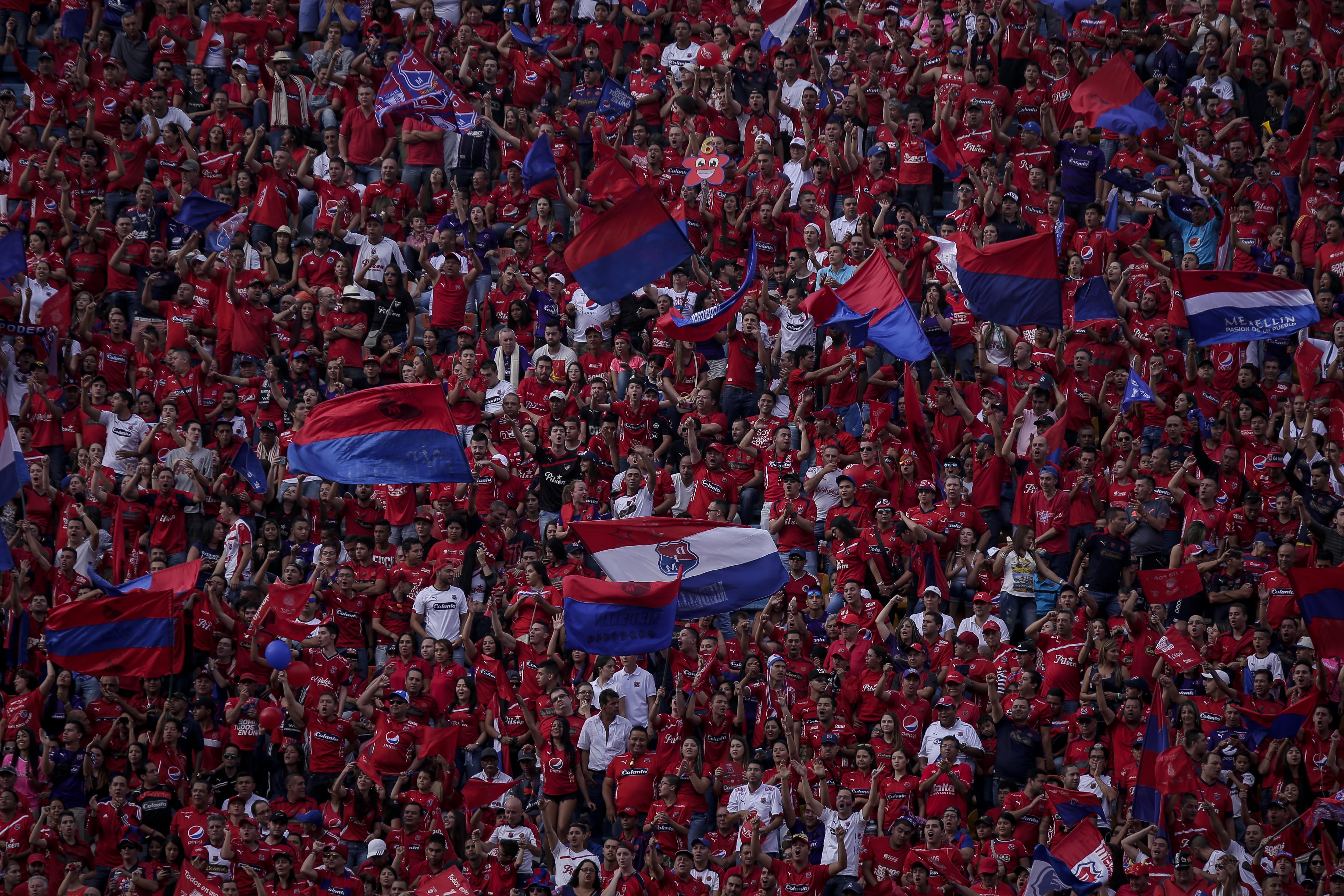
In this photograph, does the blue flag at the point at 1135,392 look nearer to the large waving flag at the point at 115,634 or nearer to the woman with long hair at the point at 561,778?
the woman with long hair at the point at 561,778

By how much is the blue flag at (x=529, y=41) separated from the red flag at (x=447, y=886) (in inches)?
400

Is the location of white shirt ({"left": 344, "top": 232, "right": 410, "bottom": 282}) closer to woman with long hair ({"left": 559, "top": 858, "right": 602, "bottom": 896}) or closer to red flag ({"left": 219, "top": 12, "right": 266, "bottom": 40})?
red flag ({"left": 219, "top": 12, "right": 266, "bottom": 40})

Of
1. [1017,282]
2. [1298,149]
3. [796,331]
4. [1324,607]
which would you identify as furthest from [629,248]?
[1298,149]

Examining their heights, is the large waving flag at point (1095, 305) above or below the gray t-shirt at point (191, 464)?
below

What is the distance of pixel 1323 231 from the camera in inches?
800

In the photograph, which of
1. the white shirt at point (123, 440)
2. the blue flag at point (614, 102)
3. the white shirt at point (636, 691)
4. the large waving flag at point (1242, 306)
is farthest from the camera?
the blue flag at point (614, 102)

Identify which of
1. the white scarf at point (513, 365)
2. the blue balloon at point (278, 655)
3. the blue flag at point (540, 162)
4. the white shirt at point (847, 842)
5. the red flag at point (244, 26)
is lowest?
the white shirt at point (847, 842)

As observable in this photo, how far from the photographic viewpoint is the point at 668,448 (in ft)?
63.1

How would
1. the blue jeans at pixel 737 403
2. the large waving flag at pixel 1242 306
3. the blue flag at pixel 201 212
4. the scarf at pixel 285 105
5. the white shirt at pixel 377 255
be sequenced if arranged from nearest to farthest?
the large waving flag at pixel 1242 306 → the blue jeans at pixel 737 403 → the white shirt at pixel 377 255 → the blue flag at pixel 201 212 → the scarf at pixel 285 105

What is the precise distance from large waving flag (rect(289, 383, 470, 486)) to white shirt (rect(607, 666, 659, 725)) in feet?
6.81

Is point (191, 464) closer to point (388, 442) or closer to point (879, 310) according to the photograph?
point (388, 442)

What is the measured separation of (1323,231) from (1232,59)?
2362 mm

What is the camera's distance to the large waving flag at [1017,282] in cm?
1848

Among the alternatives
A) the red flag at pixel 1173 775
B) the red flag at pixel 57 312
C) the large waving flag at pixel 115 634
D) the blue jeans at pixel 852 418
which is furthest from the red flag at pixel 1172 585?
the red flag at pixel 57 312
